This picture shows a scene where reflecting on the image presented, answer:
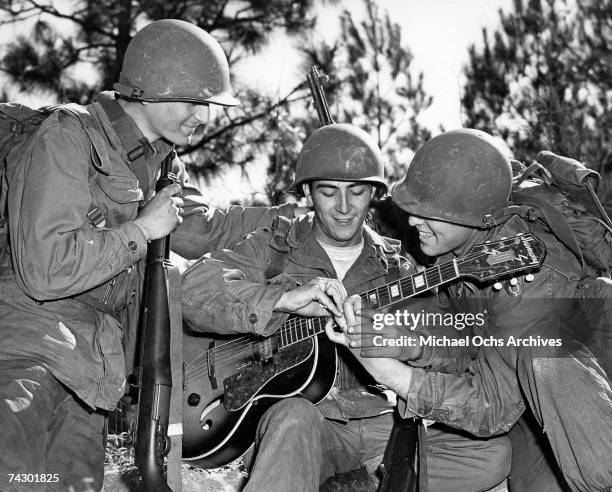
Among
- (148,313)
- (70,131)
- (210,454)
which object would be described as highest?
(70,131)

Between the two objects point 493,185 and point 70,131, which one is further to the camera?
point 493,185

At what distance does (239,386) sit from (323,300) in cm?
83

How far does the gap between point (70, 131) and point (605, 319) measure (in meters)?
2.63

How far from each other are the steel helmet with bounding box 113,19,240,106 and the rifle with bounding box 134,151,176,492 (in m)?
0.74

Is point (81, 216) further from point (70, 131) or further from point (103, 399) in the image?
point (103, 399)

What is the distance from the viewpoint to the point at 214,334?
17.2 ft

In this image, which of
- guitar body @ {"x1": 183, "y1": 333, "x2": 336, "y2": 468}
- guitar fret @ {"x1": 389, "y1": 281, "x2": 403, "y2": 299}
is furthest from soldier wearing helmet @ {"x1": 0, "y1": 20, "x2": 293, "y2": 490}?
guitar fret @ {"x1": 389, "y1": 281, "x2": 403, "y2": 299}

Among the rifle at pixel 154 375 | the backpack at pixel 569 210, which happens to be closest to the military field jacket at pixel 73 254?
the rifle at pixel 154 375

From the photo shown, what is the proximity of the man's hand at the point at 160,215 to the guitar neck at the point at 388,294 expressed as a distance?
0.97 m

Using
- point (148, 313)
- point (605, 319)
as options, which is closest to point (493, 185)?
point (605, 319)

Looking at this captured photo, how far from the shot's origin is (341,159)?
5.24 metres

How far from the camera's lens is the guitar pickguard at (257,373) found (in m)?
4.79

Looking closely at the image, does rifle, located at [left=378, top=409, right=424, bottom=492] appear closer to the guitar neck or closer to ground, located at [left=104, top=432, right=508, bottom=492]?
ground, located at [left=104, top=432, right=508, bottom=492]

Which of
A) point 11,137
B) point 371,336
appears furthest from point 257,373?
point 11,137
